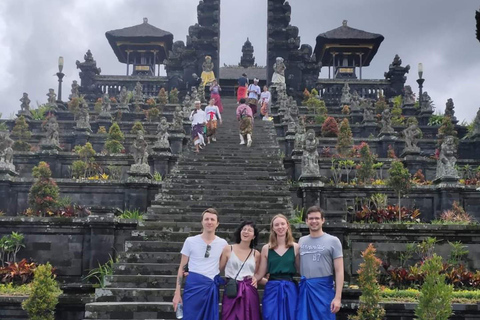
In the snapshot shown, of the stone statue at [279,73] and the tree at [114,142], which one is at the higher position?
the stone statue at [279,73]

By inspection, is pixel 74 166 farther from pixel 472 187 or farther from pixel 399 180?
pixel 472 187

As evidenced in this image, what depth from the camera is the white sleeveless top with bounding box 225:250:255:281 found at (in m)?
6.33

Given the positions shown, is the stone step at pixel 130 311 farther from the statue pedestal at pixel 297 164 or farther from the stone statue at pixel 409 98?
the stone statue at pixel 409 98

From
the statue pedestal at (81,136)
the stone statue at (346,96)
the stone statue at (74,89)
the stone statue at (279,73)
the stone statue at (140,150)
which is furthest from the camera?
the stone statue at (74,89)

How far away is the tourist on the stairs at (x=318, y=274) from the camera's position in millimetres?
6160

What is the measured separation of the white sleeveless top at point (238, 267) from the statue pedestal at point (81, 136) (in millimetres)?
15212

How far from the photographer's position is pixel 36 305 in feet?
29.0

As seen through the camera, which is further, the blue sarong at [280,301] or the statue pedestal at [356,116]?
the statue pedestal at [356,116]

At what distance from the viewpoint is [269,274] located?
20.9 feet

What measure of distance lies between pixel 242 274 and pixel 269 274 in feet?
1.01

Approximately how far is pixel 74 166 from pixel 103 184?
240 centimetres

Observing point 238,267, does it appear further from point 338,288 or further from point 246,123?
point 246,123

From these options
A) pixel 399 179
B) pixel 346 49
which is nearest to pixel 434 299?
pixel 399 179

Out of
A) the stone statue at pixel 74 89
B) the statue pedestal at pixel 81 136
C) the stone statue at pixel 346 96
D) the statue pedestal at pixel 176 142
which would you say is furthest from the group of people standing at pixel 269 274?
the stone statue at pixel 74 89
